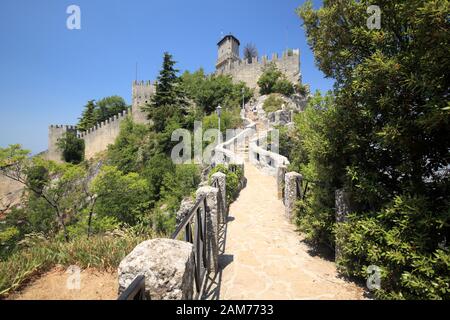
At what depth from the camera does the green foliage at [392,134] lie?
114 inches

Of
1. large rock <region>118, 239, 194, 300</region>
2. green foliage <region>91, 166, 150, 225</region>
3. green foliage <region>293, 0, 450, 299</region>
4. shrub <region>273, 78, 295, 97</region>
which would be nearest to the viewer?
large rock <region>118, 239, 194, 300</region>

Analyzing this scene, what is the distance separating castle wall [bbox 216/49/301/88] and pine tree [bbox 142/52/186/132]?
16.0m

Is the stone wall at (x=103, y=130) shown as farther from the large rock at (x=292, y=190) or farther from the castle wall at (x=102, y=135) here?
the large rock at (x=292, y=190)

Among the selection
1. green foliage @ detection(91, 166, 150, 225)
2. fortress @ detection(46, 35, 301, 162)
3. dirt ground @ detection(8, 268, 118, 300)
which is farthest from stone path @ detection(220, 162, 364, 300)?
fortress @ detection(46, 35, 301, 162)

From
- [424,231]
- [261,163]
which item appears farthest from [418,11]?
[261,163]

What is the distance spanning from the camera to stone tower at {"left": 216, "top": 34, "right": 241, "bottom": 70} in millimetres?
50256

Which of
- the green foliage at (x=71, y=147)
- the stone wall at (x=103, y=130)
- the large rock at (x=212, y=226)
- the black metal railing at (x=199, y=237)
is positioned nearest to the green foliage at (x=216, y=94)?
the stone wall at (x=103, y=130)

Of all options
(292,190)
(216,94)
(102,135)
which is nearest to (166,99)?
(216,94)

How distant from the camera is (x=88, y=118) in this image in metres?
47.8

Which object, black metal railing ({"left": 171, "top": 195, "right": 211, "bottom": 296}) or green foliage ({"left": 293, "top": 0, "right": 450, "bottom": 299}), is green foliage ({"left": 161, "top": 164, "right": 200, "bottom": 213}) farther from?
green foliage ({"left": 293, "top": 0, "right": 450, "bottom": 299})

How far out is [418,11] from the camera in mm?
2768

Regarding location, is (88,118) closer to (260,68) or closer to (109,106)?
(109,106)

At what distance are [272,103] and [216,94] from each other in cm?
937
